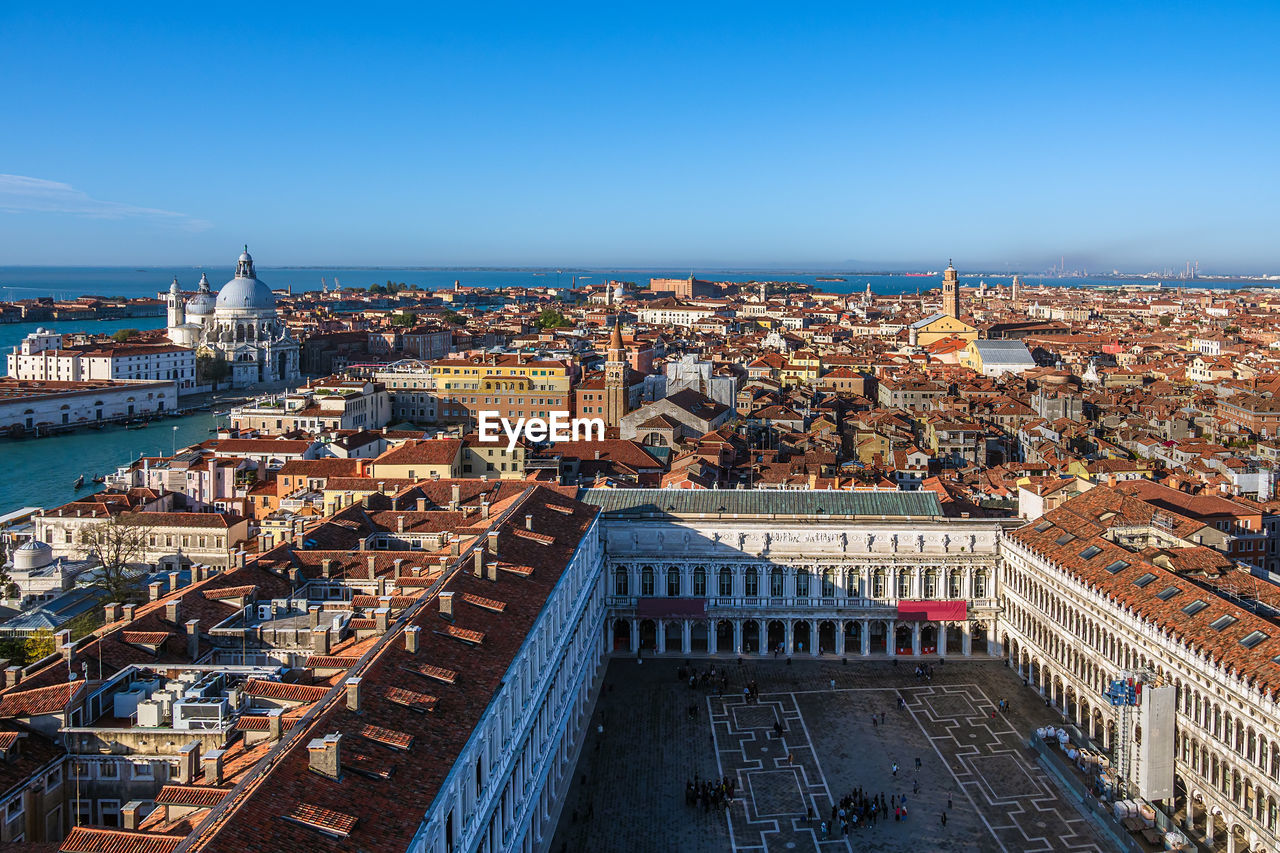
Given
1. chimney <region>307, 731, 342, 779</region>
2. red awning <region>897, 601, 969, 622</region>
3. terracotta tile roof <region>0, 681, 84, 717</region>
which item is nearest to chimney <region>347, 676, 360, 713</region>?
chimney <region>307, 731, 342, 779</region>

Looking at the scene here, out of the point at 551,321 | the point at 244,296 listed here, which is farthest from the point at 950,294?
the point at 244,296

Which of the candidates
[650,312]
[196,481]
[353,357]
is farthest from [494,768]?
[650,312]

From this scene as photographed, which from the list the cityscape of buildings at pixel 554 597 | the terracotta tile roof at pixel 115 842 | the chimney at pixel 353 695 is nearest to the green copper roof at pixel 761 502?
the cityscape of buildings at pixel 554 597

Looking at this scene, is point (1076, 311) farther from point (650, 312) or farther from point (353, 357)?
point (353, 357)

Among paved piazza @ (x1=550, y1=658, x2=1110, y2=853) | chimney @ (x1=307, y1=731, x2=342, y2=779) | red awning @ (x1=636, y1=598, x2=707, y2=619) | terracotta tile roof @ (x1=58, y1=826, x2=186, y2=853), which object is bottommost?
paved piazza @ (x1=550, y1=658, x2=1110, y2=853)

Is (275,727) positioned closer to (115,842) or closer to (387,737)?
(387,737)

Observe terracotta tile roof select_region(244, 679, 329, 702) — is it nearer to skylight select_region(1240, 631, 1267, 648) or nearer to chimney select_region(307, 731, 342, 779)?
chimney select_region(307, 731, 342, 779)

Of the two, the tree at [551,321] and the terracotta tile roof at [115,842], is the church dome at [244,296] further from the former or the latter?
the terracotta tile roof at [115,842]
